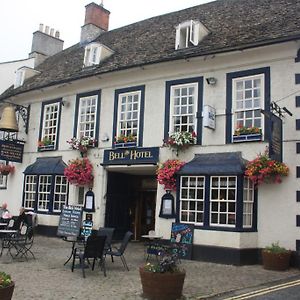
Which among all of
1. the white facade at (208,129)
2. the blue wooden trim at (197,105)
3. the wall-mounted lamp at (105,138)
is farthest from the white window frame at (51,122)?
the blue wooden trim at (197,105)

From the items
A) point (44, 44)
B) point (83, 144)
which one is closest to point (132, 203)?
point (83, 144)

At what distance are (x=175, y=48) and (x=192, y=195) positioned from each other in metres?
5.33

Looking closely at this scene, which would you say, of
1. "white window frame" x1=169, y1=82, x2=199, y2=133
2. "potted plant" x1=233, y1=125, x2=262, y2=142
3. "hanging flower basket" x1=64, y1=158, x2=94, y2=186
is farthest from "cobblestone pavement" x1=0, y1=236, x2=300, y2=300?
"white window frame" x1=169, y1=82, x2=199, y2=133

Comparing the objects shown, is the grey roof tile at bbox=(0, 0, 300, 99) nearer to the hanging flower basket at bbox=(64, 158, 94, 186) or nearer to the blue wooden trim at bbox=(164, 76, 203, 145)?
the blue wooden trim at bbox=(164, 76, 203, 145)

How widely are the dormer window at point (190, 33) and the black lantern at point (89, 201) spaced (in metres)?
6.30

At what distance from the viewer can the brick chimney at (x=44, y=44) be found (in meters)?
24.0

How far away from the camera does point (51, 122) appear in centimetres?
1862

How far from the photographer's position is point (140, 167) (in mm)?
15391

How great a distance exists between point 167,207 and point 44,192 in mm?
6254

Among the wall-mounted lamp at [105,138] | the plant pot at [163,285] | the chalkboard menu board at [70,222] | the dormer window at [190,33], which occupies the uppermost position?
the dormer window at [190,33]

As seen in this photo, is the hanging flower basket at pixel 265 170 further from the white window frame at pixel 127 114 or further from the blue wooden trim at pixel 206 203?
the white window frame at pixel 127 114

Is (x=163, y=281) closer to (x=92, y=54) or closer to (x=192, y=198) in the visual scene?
(x=192, y=198)

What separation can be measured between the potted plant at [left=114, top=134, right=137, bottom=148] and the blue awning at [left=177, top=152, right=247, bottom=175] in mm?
2508

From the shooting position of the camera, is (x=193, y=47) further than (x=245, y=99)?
Yes
